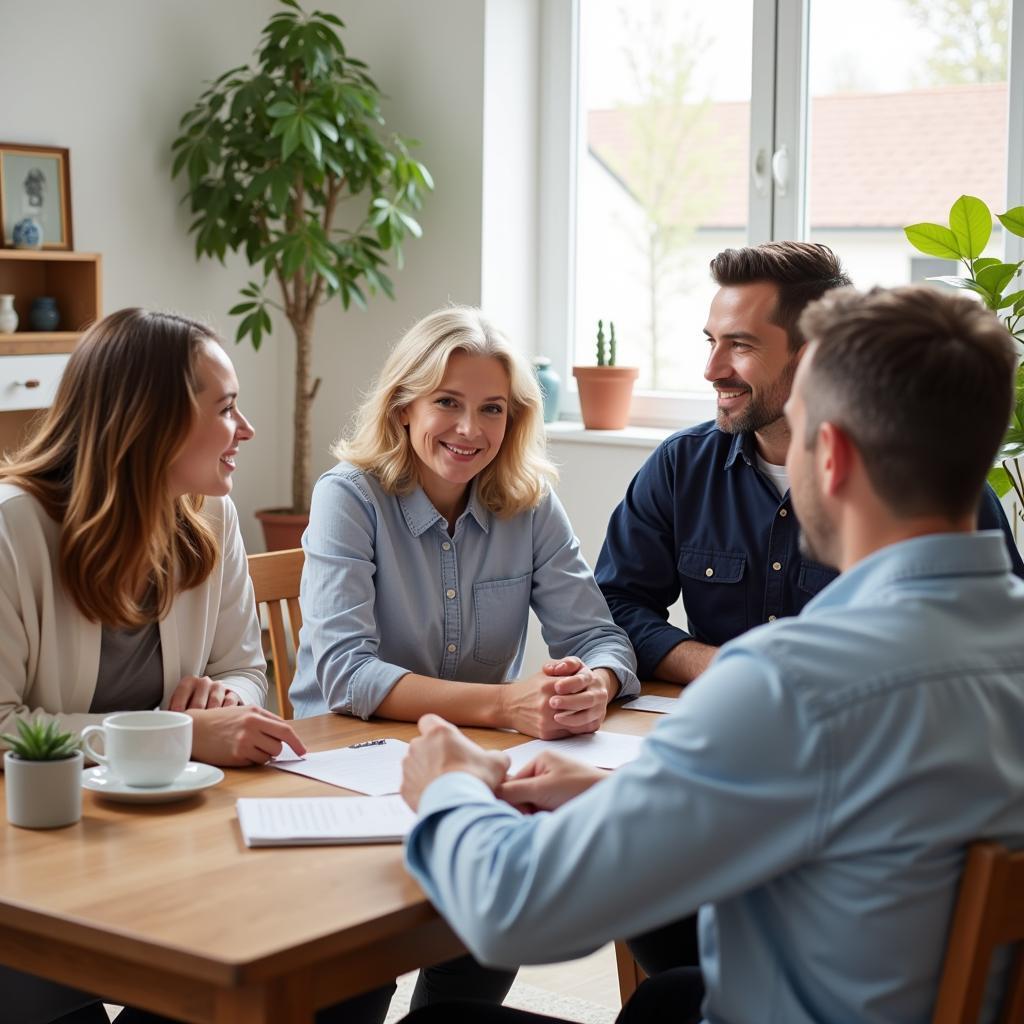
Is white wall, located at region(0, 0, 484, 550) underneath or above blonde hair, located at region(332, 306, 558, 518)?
above

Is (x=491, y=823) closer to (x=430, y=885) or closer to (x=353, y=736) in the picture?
→ (x=430, y=885)

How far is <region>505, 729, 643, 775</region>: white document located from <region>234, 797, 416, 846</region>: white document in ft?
0.72

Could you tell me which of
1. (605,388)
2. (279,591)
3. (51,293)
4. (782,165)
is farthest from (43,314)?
(782,165)

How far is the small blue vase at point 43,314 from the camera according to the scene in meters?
4.02

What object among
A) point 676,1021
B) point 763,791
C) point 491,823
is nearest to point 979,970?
point 763,791

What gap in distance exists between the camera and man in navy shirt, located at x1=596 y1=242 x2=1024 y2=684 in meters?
2.32

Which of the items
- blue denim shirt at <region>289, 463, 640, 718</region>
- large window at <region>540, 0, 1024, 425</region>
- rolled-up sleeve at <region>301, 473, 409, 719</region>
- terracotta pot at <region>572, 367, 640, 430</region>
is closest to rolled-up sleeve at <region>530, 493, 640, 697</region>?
blue denim shirt at <region>289, 463, 640, 718</region>

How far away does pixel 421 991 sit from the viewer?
2.14 m

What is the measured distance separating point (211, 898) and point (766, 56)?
10.9ft

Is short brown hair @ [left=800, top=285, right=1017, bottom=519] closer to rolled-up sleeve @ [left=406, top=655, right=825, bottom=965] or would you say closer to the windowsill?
rolled-up sleeve @ [left=406, top=655, right=825, bottom=965]

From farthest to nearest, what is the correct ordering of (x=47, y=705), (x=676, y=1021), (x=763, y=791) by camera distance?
(x=47, y=705), (x=676, y=1021), (x=763, y=791)

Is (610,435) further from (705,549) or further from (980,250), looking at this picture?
(705,549)

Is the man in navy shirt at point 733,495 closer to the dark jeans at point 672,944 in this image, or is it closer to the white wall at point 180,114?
the dark jeans at point 672,944

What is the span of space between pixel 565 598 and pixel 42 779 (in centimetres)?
102
